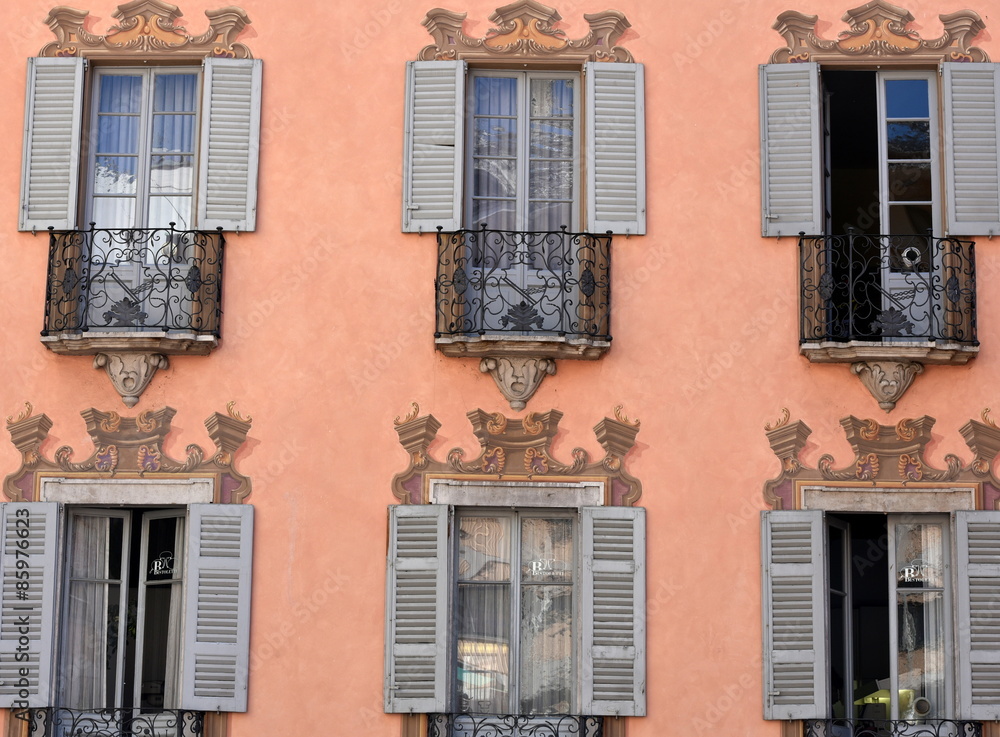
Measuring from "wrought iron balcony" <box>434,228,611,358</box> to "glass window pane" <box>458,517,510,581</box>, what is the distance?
130 cm

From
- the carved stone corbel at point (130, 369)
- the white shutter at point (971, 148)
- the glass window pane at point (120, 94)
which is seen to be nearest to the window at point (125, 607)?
the carved stone corbel at point (130, 369)

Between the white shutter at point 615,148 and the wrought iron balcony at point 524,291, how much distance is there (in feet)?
0.78

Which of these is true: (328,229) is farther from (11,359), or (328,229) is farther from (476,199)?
(11,359)

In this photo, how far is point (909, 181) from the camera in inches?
544

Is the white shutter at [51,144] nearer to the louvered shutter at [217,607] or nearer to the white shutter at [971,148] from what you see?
the louvered shutter at [217,607]

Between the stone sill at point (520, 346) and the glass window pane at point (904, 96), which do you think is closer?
the stone sill at point (520, 346)

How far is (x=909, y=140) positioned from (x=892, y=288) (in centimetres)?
124

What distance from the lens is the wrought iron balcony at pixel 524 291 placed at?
42.9ft

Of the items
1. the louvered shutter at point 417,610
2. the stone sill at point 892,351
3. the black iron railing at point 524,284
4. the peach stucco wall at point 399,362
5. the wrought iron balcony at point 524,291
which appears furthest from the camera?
the black iron railing at point 524,284

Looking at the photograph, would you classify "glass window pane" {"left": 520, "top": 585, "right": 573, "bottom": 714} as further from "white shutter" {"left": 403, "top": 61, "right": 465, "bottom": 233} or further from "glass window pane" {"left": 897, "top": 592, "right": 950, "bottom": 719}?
"white shutter" {"left": 403, "top": 61, "right": 465, "bottom": 233}

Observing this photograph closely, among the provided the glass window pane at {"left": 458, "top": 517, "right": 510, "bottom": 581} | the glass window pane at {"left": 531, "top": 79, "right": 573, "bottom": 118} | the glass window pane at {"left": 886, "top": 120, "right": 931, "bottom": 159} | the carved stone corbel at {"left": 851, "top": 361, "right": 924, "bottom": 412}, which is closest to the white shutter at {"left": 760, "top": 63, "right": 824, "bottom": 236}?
the glass window pane at {"left": 886, "top": 120, "right": 931, "bottom": 159}

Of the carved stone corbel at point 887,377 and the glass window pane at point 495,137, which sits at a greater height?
the glass window pane at point 495,137

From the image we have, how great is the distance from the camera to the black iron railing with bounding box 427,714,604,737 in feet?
41.7

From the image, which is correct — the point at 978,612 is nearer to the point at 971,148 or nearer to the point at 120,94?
the point at 971,148
